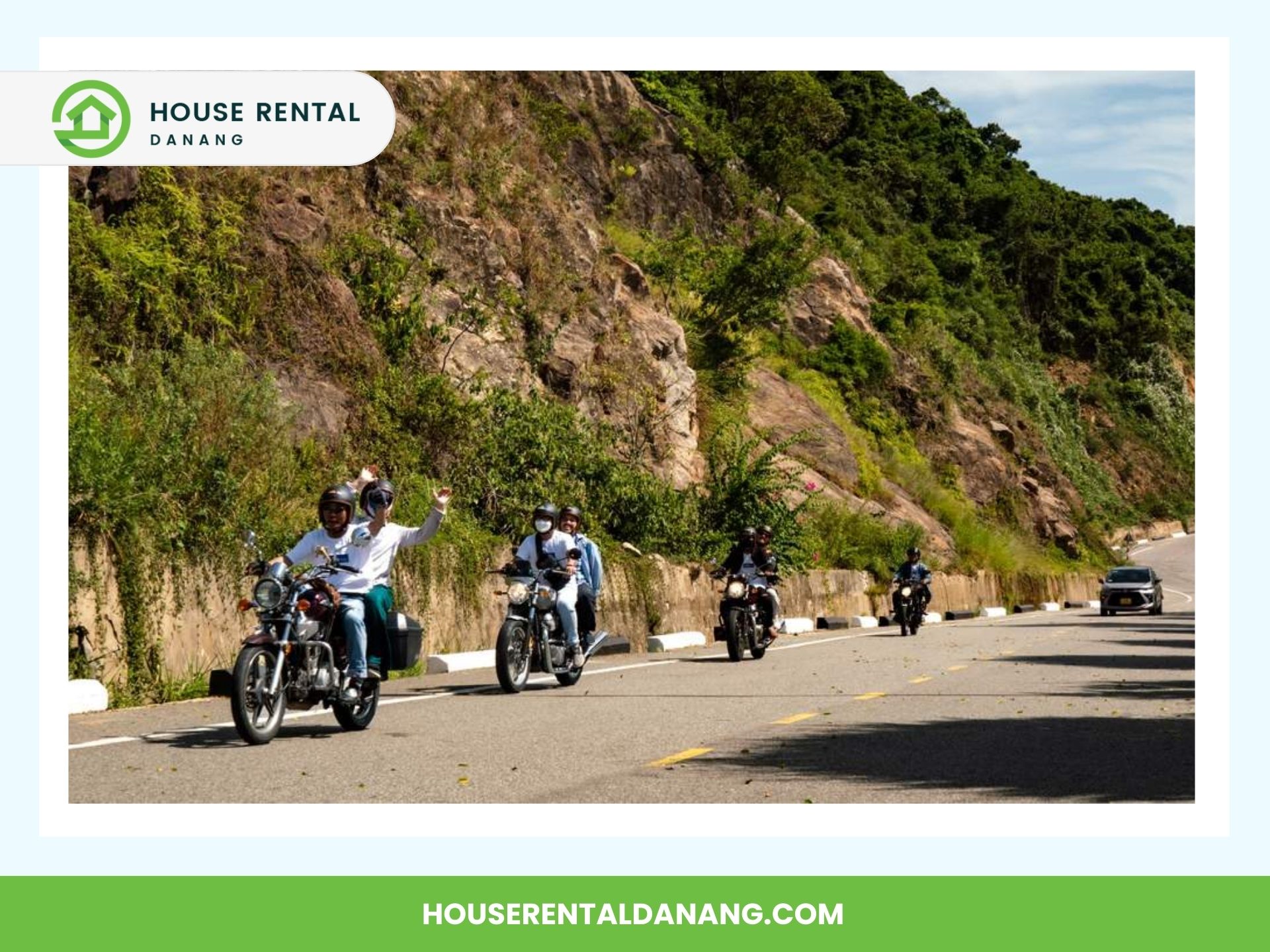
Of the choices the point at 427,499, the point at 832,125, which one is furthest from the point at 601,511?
the point at 832,125

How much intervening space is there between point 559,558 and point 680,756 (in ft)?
21.6

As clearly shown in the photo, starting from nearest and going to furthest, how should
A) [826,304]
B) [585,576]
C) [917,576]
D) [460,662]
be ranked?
[585,576], [460,662], [917,576], [826,304]

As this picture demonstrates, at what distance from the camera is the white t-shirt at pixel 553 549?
18.3 meters

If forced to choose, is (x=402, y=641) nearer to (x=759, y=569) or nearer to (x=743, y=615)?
(x=743, y=615)

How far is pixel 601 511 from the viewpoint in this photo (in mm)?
32344

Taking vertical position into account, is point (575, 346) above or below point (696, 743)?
above

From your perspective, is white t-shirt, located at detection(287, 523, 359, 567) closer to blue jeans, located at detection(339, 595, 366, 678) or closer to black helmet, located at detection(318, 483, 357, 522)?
black helmet, located at detection(318, 483, 357, 522)

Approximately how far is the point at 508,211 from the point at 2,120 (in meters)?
28.9

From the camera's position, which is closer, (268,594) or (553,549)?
(268,594)

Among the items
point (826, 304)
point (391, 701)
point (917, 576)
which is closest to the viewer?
point (391, 701)

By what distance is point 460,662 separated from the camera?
21.6 m

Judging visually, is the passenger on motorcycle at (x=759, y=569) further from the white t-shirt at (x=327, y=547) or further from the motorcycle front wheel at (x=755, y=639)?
the white t-shirt at (x=327, y=547)

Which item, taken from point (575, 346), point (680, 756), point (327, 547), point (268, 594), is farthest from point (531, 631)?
point (575, 346)

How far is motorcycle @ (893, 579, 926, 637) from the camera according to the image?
3516cm
